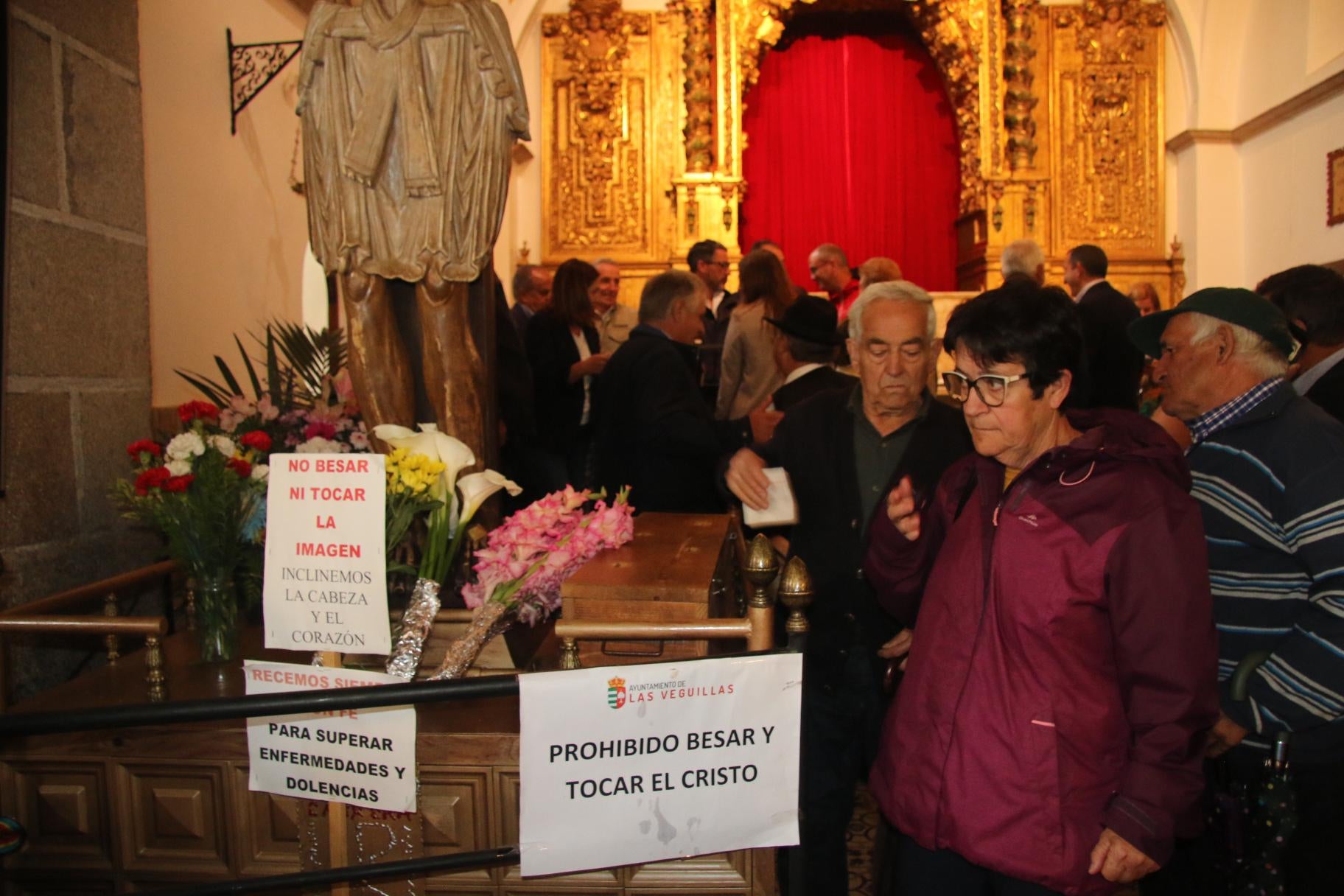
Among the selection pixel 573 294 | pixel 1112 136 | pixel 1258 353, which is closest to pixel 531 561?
pixel 1258 353

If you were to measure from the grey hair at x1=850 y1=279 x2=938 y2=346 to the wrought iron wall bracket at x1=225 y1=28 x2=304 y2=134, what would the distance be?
3412 mm

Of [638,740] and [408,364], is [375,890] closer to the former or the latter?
[638,740]

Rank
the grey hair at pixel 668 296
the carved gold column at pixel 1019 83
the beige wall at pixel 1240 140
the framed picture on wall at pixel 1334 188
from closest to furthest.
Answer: the grey hair at pixel 668 296 < the framed picture on wall at pixel 1334 188 < the beige wall at pixel 1240 140 < the carved gold column at pixel 1019 83

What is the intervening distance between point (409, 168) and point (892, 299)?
1.44 m

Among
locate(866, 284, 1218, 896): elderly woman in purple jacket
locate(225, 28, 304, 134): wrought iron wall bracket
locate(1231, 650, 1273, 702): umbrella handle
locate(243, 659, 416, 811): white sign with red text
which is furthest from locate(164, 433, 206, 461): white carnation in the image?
locate(225, 28, 304, 134): wrought iron wall bracket

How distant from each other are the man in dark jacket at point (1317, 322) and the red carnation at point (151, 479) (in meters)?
2.63

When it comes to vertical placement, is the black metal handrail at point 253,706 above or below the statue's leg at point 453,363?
below

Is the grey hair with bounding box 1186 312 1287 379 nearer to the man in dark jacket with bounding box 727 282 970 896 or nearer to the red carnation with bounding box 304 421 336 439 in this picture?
the man in dark jacket with bounding box 727 282 970 896

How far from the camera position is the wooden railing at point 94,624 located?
198 centimetres

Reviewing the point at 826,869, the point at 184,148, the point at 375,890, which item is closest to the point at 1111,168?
the point at 184,148

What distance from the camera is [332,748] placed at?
1648mm

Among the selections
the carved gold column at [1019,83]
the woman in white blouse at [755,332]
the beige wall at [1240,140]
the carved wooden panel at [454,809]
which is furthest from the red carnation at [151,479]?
the carved gold column at [1019,83]

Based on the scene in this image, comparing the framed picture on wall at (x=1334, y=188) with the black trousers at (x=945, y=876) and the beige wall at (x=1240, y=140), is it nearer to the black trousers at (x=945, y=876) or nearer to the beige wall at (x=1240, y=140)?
the beige wall at (x=1240, y=140)

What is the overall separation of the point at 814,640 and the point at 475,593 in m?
0.76
